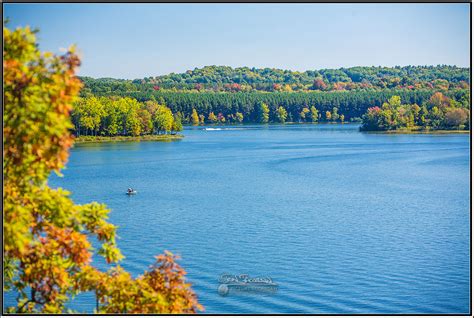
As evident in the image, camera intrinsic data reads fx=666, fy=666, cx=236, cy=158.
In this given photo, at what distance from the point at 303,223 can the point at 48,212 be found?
1142 centimetres

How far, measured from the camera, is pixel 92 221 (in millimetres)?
4375

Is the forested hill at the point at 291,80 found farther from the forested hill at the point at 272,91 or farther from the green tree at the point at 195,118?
the green tree at the point at 195,118

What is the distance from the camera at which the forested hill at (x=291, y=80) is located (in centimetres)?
5409

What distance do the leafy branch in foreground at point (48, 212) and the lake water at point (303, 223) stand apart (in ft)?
17.6

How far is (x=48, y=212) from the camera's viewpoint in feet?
13.8

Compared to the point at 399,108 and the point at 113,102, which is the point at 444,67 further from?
the point at 113,102

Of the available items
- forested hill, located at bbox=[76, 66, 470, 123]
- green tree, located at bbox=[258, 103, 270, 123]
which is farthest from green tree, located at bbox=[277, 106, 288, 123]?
green tree, located at bbox=[258, 103, 270, 123]

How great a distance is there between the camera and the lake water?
10.4 m

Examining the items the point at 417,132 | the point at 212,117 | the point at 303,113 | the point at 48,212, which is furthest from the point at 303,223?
the point at 303,113

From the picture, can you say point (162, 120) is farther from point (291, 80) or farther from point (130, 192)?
point (291, 80)

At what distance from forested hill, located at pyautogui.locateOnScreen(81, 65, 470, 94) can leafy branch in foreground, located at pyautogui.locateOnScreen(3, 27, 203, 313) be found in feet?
149

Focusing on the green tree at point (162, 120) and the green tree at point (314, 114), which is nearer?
the green tree at point (162, 120)

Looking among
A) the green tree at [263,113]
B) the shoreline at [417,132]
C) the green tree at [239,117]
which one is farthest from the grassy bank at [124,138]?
the green tree at [263,113]

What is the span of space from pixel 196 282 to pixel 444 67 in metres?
42.9
